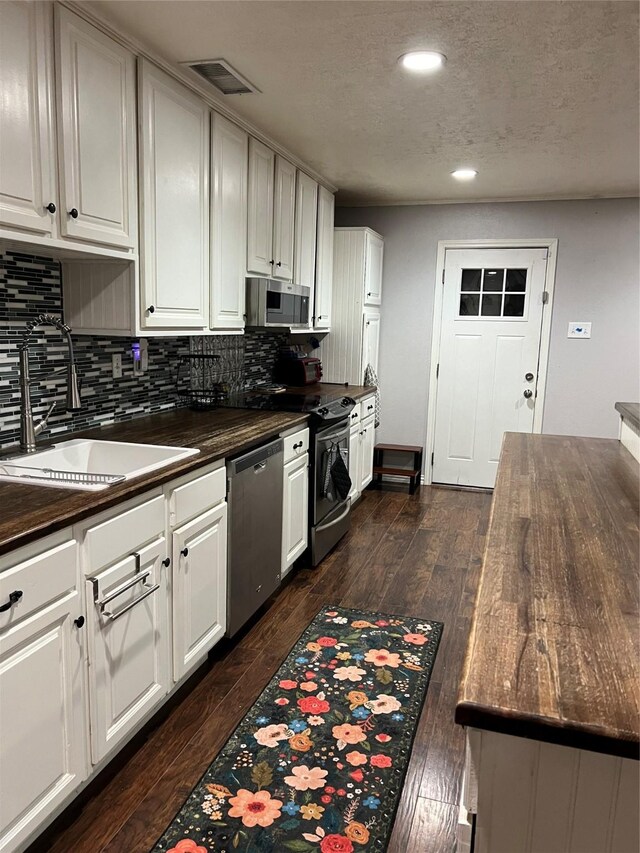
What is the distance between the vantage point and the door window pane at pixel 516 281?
5258mm

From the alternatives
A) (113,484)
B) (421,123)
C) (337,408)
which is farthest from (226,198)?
(113,484)

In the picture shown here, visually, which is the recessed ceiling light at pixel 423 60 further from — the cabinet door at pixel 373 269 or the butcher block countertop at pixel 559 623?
the cabinet door at pixel 373 269

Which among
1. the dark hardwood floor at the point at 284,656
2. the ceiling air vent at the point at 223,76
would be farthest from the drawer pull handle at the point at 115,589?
the ceiling air vent at the point at 223,76

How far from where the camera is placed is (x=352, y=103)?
297cm

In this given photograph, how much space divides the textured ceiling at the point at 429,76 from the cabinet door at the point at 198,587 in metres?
1.75

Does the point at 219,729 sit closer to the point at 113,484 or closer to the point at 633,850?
the point at 113,484

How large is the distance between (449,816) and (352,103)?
287 cm

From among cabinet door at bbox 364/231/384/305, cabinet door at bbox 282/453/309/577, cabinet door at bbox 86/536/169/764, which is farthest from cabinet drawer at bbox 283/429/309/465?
cabinet door at bbox 364/231/384/305

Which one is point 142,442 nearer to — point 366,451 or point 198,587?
point 198,587

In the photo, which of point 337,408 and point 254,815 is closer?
point 254,815

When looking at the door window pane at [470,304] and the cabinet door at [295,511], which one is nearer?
the cabinet door at [295,511]

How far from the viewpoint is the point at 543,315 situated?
522cm

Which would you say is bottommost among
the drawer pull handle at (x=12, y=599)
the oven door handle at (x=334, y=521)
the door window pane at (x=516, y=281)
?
the oven door handle at (x=334, y=521)

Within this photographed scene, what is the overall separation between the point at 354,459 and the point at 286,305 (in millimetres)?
1366
